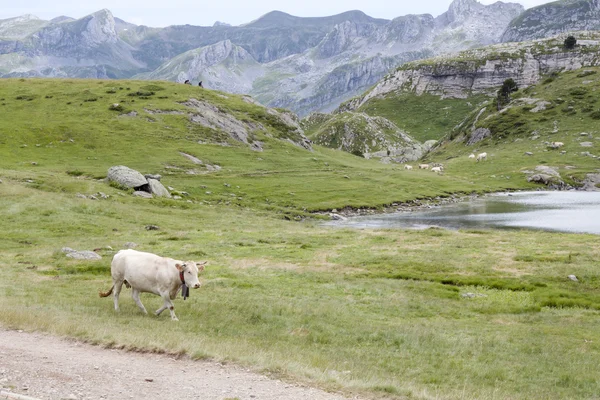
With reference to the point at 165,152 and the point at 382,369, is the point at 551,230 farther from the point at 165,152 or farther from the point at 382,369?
the point at 165,152

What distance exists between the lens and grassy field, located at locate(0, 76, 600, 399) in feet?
52.6

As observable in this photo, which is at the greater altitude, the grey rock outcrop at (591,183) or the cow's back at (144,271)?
the cow's back at (144,271)

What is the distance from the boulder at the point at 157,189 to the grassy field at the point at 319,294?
4.74 meters

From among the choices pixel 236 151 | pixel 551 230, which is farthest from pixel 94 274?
pixel 236 151

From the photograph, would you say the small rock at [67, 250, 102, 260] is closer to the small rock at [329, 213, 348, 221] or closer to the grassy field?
the grassy field

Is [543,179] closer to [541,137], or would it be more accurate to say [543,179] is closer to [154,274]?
[541,137]

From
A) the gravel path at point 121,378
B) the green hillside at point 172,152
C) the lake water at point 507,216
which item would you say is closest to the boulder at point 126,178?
the green hillside at point 172,152

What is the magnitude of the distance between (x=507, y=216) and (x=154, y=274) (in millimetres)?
69385

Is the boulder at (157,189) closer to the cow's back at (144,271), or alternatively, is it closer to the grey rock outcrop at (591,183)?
the cow's back at (144,271)

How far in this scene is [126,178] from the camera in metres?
75.7

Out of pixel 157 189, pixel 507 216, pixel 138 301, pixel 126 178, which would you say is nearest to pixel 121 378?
pixel 138 301

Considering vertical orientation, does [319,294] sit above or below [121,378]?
below

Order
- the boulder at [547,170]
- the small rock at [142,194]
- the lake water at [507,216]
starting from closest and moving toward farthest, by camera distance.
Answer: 1. the lake water at [507,216]
2. the small rock at [142,194]
3. the boulder at [547,170]

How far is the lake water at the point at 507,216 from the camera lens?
2729 inches
